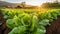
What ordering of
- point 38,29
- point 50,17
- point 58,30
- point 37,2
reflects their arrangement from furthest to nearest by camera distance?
point 37,2
point 50,17
point 58,30
point 38,29

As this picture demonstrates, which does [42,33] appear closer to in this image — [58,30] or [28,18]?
[28,18]

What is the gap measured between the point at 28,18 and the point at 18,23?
0.23ft

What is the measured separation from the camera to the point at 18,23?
→ 945 millimetres

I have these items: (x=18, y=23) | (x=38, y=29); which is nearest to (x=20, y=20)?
(x=18, y=23)

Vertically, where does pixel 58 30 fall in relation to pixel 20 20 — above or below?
below

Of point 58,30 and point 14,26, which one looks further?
point 58,30

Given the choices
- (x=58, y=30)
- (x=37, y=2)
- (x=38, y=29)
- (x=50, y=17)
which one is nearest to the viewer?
(x=38, y=29)

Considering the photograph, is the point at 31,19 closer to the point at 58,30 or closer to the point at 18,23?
the point at 18,23

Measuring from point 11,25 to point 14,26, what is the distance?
0.04m

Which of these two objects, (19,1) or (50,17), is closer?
(50,17)

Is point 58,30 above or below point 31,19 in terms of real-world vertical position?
below

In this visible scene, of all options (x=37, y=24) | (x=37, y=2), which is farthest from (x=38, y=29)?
(x=37, y=2)

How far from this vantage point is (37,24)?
3.00 ft

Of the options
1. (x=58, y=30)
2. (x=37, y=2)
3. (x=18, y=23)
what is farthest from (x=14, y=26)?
(x=37, y=2)
